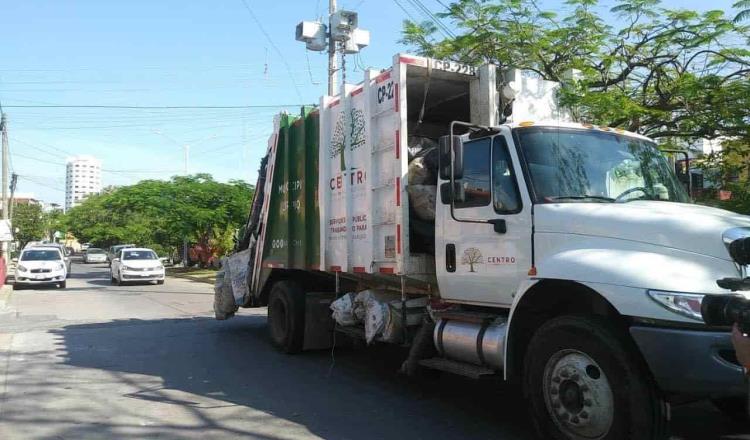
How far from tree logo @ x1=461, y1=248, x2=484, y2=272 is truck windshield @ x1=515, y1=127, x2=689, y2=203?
2.64ft

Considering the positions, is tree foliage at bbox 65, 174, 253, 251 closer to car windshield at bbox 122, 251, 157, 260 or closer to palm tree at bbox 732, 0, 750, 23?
car windshield at bbox 122, 251, 157, 260

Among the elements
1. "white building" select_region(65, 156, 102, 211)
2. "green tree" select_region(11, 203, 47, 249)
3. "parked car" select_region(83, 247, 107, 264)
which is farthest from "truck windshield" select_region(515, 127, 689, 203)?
"white building" select_region(65, 156, 102, 211)

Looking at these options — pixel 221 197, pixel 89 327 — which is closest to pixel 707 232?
pixel 89 327

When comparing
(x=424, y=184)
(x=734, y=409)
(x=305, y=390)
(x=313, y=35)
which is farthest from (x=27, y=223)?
(x=734, y=409)

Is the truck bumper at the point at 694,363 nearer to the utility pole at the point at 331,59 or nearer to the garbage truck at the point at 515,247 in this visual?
the garbage truck at the point at 515,247

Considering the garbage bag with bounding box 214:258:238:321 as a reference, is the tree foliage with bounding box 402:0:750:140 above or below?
above

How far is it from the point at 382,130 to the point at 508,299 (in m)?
2.32

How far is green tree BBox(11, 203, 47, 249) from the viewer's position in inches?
2715

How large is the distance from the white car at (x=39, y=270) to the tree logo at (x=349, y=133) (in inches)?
774

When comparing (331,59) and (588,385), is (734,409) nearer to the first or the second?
(588,385)

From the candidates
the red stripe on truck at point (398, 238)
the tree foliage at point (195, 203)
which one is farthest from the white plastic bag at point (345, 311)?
the tree foliage at point (195, 203)

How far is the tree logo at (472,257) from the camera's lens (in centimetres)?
564

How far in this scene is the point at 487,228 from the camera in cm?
553

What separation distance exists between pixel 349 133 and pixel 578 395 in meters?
4.04
